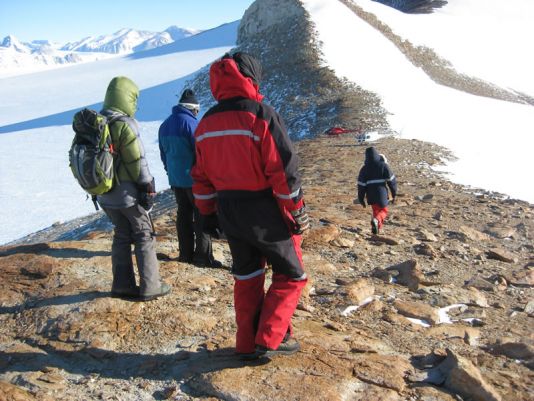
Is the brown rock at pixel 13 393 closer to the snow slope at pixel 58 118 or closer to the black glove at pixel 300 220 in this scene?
the black glove at pixel 300 220

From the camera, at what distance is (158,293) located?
179 inches

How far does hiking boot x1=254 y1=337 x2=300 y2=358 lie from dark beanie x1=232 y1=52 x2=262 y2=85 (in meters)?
1.90

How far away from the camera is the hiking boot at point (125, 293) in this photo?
450 cm

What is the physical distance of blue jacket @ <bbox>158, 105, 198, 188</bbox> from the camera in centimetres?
551

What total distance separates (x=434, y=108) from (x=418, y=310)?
797 inches

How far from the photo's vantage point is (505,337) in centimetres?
437

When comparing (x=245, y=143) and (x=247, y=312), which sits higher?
(x=245, y=143)

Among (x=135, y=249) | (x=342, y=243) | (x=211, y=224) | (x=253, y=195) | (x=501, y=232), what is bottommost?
(x=501, y=232)

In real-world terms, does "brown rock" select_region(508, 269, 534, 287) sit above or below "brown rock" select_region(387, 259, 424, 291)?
below

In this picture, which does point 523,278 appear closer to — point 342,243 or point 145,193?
point 342,243

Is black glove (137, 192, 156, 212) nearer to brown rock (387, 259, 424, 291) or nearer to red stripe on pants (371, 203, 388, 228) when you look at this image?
brown rock (387, 259, 424, 291)

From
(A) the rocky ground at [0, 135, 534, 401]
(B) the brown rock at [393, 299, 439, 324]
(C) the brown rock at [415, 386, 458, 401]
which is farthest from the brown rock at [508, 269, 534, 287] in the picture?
(C) the brown rock at [415, 386, 458, 401]

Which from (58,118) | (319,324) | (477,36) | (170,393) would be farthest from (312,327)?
(477,36)

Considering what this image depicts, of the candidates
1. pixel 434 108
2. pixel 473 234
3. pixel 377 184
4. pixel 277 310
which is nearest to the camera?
pixel 277 310
